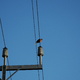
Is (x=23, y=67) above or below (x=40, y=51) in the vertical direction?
below

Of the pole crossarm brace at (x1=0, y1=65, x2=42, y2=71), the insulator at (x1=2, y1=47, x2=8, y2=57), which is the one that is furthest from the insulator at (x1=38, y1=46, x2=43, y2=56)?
the insulator at (x1=2, y1=47, x2=8, y2=57)

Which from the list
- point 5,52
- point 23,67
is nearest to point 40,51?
point 23,67

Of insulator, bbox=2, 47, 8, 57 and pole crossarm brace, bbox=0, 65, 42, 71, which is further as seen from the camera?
insulator, bbox=2, 47, 8, 57

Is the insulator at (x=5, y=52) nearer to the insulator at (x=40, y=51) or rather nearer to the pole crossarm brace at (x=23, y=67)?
the pole crossarm brace at (x=23, y=67)

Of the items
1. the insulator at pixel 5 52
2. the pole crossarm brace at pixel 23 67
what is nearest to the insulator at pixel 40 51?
the pole crossarm brace at pixel 23 67

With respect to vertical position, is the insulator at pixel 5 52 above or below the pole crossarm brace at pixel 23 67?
above

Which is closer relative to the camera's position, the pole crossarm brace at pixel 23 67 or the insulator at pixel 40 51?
the pole crossarm brace at pixel 23 67

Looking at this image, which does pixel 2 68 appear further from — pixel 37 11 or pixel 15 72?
pixel 37 11

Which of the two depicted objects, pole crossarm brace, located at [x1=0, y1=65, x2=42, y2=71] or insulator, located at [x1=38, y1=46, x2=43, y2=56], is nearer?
pole crossarm brace, located at [x1=0, y1=65, x2=42, y2=71]

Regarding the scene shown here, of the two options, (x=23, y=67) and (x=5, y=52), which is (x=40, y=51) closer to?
(x=23, y=67)

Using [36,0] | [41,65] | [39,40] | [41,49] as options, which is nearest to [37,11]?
[36,0]

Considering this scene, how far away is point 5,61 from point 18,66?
0.57m

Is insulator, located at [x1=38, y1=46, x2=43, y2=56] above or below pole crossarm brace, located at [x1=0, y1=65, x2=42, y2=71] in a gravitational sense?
above

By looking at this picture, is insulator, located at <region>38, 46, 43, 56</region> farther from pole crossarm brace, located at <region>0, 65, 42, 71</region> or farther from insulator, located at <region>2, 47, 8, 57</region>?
insulator, located at <region>2, 47, 8, 57</region>
